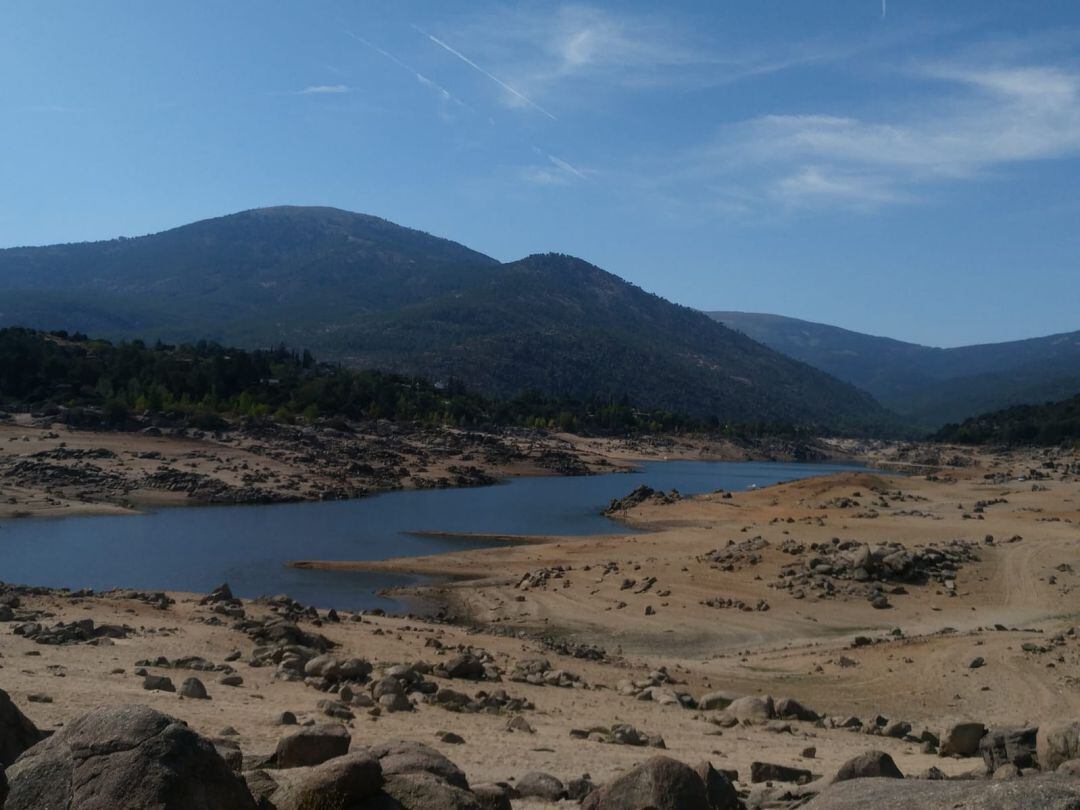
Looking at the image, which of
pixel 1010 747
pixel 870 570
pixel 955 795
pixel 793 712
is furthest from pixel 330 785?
pixel 870 570

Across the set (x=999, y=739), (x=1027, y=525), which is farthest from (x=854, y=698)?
(x=1027, y=525)

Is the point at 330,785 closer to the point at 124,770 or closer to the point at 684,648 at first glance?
the point at 124,770

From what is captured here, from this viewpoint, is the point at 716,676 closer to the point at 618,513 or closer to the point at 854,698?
the point at 854,698

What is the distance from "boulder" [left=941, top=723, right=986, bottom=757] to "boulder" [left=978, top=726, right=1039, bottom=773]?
4.05 ft

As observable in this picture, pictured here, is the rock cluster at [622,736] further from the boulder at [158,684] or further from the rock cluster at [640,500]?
the rock cluster at [640,500]

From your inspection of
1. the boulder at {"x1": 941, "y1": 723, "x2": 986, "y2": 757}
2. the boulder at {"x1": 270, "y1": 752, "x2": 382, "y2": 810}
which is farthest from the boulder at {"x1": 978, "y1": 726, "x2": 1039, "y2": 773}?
the boulder at {"x1": 270, "y1": 752, "x2": 382, "y2": 810}

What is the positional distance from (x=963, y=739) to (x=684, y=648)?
10181 millimetres

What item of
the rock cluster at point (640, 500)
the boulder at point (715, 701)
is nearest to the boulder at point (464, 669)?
the boulder at point (715, 701)

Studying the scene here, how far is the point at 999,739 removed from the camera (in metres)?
10.6

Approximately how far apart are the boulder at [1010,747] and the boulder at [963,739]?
1233 mm

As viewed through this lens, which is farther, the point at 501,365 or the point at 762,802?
the point at 501,365

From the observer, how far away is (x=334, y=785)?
6.52 m

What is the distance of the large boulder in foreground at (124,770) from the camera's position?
5.49m

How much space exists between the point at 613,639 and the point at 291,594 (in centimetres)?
1113
